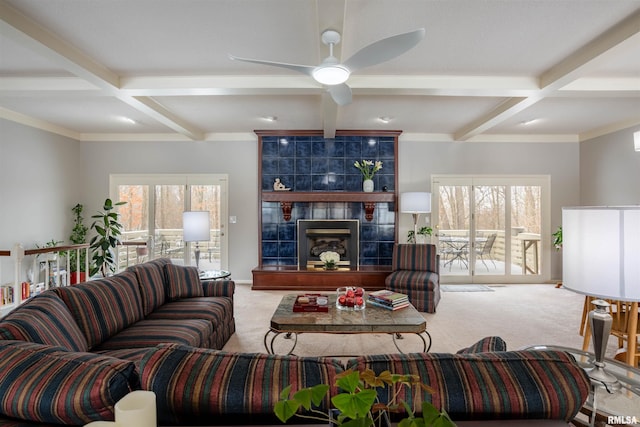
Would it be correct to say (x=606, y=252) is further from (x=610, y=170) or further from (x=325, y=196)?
(x=610, y=170)

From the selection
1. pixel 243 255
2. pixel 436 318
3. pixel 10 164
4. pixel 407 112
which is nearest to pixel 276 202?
pixel 243 255

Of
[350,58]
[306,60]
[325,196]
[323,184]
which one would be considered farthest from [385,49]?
[323,184]

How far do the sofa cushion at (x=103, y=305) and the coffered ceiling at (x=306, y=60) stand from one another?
1.88 meters

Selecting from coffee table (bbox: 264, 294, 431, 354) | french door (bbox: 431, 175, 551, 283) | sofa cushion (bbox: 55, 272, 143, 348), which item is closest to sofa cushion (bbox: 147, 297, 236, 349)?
sofa cushion (bbox: 55, 272, 143, 348)

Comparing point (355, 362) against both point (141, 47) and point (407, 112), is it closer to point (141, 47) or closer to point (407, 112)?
point (141, 47)

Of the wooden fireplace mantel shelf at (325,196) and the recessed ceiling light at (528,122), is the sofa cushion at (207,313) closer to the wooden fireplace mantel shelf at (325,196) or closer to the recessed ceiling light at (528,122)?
the wooden fireplace mantel shelf at (325,196)

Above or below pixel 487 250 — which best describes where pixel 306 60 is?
above

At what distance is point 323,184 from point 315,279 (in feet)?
5.43

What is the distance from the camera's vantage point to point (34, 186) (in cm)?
486

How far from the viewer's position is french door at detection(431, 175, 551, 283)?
5.90m

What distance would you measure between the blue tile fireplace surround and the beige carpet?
3.46 feet

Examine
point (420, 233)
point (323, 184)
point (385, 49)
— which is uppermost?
point (385, 49)

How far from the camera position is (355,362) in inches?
39.1

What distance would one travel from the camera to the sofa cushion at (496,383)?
89cm
